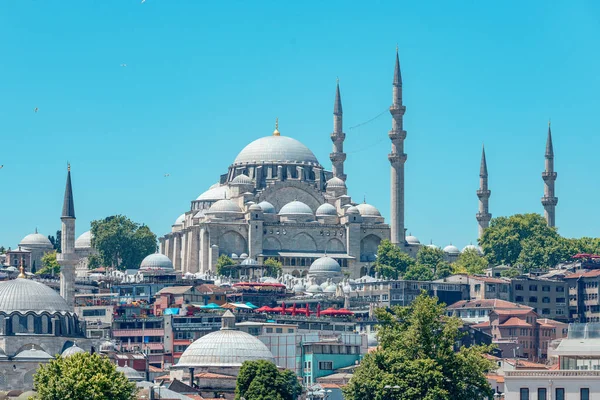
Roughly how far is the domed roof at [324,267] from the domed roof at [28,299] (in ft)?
143

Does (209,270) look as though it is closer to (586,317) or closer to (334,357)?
(586,317)

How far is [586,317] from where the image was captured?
121125 mm

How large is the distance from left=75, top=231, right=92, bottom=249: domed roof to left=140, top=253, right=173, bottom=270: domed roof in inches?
847

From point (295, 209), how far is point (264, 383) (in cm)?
6442

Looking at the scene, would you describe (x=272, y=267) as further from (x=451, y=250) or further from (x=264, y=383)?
(x=264, y=383)

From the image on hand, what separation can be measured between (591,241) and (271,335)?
179 feet

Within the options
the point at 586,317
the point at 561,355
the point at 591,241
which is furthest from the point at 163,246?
the point at 561,355

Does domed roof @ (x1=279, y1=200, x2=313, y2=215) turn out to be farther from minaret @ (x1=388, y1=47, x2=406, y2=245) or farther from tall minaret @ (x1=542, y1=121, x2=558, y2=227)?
tall minaret @ (x1=542, y1=121, x2=558, y2=227)

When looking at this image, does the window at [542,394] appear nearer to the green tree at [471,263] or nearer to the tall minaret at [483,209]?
the green tree at [471,263]

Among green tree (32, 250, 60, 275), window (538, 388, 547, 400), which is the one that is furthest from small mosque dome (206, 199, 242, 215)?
window (538, 388, 547, 400)

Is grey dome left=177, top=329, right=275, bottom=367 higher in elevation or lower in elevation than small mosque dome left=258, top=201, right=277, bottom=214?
lower

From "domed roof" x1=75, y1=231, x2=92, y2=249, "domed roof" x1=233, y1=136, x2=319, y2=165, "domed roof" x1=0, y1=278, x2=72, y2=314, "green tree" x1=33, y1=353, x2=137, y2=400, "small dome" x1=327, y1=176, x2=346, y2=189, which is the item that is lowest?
"green tree" x1=33, y1=353, x2=137, y2=400

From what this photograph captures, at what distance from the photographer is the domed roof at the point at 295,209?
142500 mm

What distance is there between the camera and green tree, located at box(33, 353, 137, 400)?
64875mm
